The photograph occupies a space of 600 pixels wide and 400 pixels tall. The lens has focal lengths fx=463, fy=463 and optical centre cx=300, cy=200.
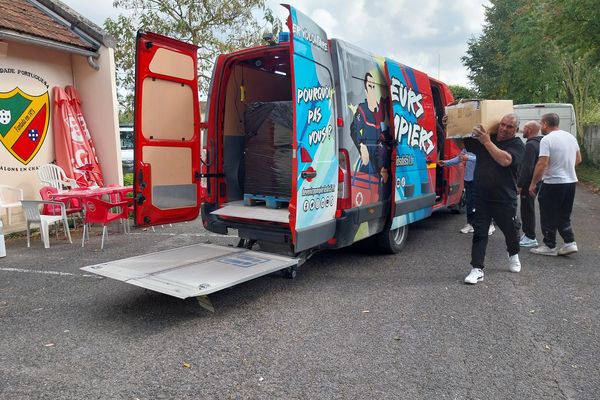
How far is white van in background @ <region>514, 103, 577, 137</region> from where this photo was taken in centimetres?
1316

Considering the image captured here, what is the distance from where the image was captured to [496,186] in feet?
15.9

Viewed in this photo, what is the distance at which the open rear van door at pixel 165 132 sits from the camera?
466 centimetres

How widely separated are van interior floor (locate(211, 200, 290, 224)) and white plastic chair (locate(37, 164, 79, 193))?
4.10 m

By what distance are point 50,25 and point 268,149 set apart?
5.82 meters

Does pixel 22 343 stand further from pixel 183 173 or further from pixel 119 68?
pixel 119 68

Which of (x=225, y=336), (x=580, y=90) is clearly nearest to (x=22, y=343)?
(x=225, y=336)

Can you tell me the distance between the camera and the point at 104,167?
357 inches

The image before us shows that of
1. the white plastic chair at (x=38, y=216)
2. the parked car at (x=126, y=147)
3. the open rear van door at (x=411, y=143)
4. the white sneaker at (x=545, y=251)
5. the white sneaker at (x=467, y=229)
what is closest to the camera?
the open rear van door at (x=411, y=143)

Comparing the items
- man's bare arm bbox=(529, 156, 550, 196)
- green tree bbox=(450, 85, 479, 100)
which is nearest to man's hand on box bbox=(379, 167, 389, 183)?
man's bare arm bbox=(529, 156, 550, 196)

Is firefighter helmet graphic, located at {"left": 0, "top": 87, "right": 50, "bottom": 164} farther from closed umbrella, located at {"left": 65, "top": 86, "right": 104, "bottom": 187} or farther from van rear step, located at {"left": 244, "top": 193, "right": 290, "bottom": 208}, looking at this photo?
van rear step, located at {"left": 244, "top": 193, "right": 290, "bottom": 208}

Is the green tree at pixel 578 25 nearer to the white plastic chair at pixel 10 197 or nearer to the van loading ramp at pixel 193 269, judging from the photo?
the van loading ramp at pixel 193 269

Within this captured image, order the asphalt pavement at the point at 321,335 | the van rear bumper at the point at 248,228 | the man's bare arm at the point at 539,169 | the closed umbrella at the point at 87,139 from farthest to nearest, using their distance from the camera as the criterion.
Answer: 1. the closed umbrella at the point at 87,139
2. the man's bare arm at the point at 539,169
3. the van rear bumper at the point at 248,228
4. the asphalt pavement at the point at 321,335

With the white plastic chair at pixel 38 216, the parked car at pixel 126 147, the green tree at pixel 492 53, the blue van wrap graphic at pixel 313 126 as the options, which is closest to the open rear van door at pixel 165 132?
the blue van wrap graphic at pixel 313 126

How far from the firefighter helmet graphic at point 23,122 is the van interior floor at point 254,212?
4.59 metres
